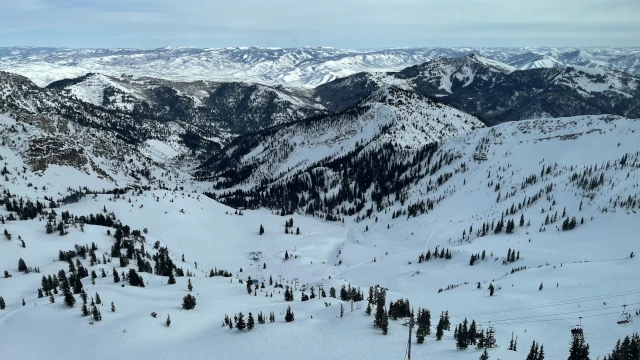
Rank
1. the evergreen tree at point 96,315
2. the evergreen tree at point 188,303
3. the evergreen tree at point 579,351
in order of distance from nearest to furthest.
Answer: the evergreen tree at point 579,351
the evergreen tree at point 96,315
the evergreen tree at point 188,303

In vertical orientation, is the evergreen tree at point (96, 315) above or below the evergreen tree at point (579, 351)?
below

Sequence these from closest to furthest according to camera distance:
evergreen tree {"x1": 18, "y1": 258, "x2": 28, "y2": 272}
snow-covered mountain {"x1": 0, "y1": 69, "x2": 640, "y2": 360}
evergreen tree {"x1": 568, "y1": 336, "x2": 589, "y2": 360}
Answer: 1. evergreen tree {"x1": 568, "y1": 336, "x2": 589, "y2": 360}
2. snow-covered mountain {"x1": 0, "y1": 69, "x2": 640, "y2": 360}
3. evergreen tree {"x1": 18, "y1": 258, "x2": 28, "y2": 272}

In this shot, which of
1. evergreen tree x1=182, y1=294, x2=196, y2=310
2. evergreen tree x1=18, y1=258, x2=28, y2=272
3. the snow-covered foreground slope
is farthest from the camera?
evergreen tree x1=18, y1=258, x2=28, y2=272


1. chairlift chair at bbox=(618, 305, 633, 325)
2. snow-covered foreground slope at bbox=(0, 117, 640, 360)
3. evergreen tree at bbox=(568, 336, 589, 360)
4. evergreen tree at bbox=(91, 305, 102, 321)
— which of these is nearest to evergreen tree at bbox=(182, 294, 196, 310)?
snow-covered foreground slope at bbox=(0, 117, 640, 360)

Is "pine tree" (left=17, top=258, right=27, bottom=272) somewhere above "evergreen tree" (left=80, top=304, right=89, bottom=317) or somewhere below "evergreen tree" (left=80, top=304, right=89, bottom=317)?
below

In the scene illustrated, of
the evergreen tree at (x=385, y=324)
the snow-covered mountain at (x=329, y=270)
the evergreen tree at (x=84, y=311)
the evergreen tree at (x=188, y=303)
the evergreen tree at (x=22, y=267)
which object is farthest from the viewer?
the evergreen tree at (x=22, y=267)

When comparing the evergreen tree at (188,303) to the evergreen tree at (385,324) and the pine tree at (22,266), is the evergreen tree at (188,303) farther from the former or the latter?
the pine tree at (22,266)

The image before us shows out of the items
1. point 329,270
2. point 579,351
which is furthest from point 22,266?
point 579,351

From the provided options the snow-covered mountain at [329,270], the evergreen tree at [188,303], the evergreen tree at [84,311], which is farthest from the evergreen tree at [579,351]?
the evergreen tree at [84,311]

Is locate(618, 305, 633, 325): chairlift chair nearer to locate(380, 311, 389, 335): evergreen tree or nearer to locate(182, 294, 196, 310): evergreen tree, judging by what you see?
locate(380, 311, 389, 335): evergreen tree
